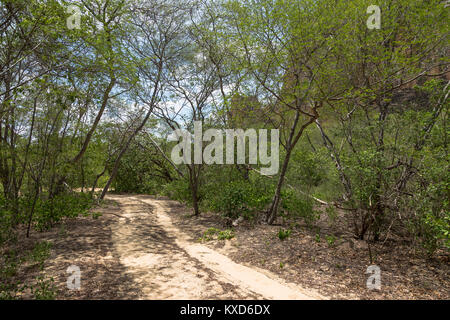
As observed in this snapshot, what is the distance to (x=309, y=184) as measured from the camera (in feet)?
28.3

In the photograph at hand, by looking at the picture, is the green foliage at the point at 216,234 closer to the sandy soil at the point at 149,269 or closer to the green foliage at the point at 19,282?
the sandy soil at the point at 149,269

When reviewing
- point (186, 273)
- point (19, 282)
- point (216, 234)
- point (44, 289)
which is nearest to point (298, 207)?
point (216, 234)

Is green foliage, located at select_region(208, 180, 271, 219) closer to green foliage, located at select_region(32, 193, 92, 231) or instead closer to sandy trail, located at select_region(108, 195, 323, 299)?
sandy trail, located at select_region(108, 195, 323, 299)

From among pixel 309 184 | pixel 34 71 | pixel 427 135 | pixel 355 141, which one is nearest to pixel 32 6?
pixel 34 71

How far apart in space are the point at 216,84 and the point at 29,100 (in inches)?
231

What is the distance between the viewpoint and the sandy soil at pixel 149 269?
3.57 metres

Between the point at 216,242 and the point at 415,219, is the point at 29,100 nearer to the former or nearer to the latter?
the point at 216,242

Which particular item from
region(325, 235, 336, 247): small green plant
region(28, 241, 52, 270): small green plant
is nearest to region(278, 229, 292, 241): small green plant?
region(325, 235, 336, 247): small green plant

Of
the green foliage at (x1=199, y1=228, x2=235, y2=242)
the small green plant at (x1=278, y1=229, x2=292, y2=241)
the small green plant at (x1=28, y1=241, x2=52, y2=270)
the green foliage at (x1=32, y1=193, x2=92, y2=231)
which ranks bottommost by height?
the green foliage at (x1=199, y1=228, x2=235, y2=242)

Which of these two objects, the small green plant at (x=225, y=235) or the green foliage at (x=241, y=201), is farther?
the green foliage at (x=241, y=201)

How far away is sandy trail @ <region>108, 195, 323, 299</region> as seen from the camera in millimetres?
3602

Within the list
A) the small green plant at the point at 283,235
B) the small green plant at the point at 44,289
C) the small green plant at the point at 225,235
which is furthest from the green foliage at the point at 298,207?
the small green plant at the point at 44,289

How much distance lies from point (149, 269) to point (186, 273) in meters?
0.65

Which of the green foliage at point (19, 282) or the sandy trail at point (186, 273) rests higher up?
the green foliage at point (19, 282)
